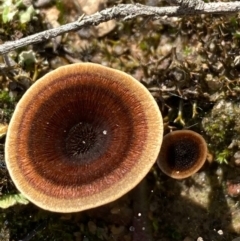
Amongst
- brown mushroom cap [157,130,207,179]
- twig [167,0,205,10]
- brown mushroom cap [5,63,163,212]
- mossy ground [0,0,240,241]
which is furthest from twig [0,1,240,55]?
brown mushroom cap [157,130,207,179]

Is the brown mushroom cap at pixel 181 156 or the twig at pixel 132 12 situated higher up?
the twig at pixel 132 12

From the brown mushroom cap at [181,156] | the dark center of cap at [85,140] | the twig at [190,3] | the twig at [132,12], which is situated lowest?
the brown mushroom cap at [181,156]

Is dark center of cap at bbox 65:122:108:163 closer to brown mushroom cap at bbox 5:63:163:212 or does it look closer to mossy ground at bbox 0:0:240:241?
brown mushroom cap at bbox 5:63:163:212

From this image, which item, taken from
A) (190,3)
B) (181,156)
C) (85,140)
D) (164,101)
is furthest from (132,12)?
(181,156)

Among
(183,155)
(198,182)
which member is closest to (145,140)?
(183,155)

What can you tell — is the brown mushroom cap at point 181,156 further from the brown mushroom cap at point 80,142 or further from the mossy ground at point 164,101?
the brown mushroom cap at point 80,142

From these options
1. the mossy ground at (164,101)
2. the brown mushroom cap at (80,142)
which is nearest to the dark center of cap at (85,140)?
the brown mushroom cap at (80,142)

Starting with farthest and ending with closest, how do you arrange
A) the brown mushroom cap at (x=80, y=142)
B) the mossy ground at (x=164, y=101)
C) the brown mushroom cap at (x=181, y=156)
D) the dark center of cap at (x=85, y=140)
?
the mossy ground at (x=164, y=101), the brown mushroom cap at (x=181, y=156), the dark center of cap at (x=85, y=140), the brown mushroom cap at (x=80, y=142)

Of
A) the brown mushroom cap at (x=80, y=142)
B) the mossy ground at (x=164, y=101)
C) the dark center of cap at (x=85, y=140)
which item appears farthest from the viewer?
the mossy ground at (x=164, y=101)
